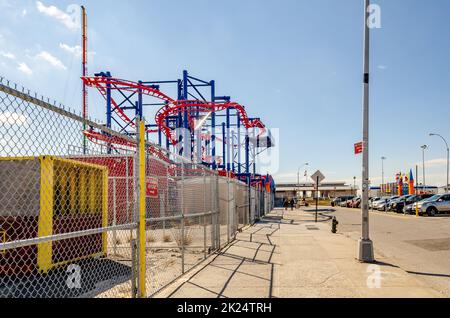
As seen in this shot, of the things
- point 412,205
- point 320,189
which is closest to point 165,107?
point 412,205

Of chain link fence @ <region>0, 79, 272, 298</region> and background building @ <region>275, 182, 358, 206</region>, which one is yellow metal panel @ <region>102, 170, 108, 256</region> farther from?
background building @ <region>275, 182, 358, 206</region>

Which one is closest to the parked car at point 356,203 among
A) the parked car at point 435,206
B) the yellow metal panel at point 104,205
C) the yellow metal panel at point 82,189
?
the parked car at point 435,206

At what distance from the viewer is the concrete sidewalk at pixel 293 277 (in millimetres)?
6371

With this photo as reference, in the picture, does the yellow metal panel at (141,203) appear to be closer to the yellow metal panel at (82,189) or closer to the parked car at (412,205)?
the yellow metal panel at (82,189)

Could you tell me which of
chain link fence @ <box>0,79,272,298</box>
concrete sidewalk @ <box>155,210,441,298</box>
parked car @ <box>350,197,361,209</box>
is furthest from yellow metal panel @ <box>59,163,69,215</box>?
parked car @ <box>350,197,361,209</box>

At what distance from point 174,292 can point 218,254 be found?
14.7ft

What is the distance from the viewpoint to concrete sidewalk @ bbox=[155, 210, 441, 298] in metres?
6.37

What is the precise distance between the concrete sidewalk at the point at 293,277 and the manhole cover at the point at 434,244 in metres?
2.93

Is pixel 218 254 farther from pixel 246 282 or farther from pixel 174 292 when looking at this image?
pixel 174 292

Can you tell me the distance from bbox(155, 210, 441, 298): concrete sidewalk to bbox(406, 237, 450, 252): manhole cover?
293 centimetres

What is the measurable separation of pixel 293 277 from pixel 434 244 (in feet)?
26.2

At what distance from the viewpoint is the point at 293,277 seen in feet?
25.1

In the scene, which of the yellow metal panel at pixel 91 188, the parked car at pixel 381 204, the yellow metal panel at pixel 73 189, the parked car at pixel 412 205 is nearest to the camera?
the yellow metal panel at pixel 73 189
